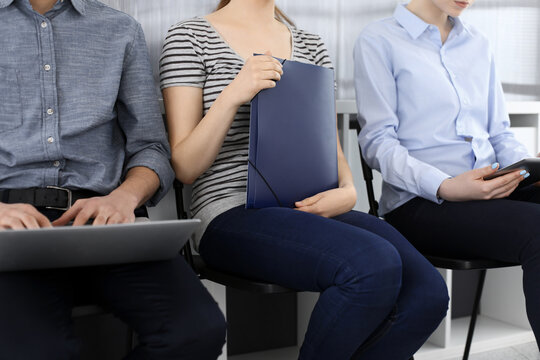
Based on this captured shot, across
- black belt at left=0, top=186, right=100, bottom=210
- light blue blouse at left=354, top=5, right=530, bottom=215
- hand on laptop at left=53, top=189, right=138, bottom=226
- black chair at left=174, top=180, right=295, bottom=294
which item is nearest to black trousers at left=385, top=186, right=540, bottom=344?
light blue blouse at left=354, top=5, right=530, bottom=215

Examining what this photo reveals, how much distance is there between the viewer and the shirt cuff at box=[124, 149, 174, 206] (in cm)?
136

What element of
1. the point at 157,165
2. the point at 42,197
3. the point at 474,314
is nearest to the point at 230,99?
the point at 157,165

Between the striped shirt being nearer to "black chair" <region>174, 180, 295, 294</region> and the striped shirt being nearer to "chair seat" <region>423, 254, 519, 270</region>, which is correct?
"black chair" <region>174, 180, 295, 294</region>

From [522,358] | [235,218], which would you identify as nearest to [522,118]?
[522,358]

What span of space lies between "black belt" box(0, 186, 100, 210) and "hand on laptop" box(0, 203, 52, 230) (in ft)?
0.42

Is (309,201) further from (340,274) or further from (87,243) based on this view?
(87,243)

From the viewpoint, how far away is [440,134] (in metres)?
1.72

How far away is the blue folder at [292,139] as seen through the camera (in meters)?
1.31

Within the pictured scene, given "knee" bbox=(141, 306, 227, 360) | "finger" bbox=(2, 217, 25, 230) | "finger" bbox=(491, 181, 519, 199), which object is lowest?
"knee" bbox=(141, 306, 227, 360)

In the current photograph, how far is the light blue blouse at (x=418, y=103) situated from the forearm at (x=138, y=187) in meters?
0.62

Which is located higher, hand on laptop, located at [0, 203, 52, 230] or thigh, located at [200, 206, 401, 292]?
hand on laptop, located at [0, 203, 52, 230]

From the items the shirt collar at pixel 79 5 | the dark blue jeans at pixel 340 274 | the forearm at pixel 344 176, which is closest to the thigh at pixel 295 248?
the dark blue jeans at pixel 340 274

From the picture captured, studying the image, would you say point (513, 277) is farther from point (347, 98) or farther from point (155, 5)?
point (155, 5)

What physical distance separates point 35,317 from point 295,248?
48 centimetres
